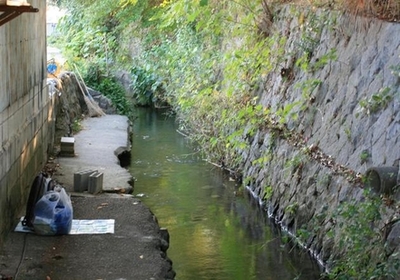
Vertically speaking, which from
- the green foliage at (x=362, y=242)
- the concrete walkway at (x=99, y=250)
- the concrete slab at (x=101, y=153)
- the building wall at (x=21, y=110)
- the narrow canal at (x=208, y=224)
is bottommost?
the narrow canal at (x=208, y=224)

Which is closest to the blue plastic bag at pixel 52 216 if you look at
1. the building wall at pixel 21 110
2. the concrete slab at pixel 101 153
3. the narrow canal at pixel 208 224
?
the building wall at pixel 21 110

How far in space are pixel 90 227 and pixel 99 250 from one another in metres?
0.93

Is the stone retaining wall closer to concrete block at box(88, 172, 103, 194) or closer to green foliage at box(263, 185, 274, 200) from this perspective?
green foliage at box(263, 185, 274, 200)

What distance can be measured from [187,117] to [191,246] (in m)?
9.26

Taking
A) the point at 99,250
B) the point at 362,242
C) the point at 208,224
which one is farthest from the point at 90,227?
the point at 362,242

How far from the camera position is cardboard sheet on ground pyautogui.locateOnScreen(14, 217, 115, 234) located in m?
9.08

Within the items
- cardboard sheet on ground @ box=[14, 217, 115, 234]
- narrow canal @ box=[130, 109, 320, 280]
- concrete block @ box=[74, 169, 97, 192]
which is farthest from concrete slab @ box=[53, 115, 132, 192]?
cardboard sheet on ground @ box=[14, 217, 115, 234]

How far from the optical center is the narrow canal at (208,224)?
9.24 meters

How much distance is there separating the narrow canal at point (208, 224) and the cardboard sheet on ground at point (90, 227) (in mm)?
902

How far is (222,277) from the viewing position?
29.1 feet

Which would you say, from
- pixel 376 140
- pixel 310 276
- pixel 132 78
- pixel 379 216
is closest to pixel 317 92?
pixel 376 140

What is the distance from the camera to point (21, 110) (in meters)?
9.97

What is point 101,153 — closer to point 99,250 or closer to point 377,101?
point 99,250

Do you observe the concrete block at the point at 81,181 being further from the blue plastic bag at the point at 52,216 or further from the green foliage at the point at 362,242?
the green foliage at the point at 362,242
